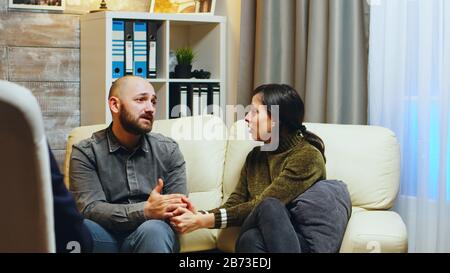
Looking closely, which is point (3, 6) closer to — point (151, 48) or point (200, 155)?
point (151, 48)

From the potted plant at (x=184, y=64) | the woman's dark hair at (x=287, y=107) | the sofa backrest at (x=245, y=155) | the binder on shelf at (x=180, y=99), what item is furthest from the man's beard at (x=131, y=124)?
the potted plant at (x=184, y=64)

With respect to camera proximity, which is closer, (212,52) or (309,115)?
(309,115)

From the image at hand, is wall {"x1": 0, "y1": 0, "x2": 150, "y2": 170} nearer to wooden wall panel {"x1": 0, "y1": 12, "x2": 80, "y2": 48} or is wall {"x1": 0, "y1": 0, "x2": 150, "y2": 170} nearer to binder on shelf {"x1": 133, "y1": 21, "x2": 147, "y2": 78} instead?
wooden wall panel {"x1": 0, "y1": 12, "x2": 80, "y2": 48}

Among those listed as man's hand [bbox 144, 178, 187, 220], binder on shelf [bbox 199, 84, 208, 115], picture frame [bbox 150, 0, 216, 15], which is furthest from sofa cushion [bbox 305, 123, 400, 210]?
picture frame [bbox 150, 0, 216, 15]

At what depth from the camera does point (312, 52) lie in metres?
3.36

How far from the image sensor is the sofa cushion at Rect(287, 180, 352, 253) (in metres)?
2.49

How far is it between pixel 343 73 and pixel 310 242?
1.04m

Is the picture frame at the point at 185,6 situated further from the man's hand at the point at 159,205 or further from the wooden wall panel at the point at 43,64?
the man's hand at the point at 159,205

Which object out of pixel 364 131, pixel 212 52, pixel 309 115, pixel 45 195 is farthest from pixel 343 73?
pixel 45 195

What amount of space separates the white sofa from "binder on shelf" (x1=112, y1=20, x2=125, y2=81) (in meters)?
0.66

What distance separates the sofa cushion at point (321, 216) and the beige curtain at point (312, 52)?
28.8 inches

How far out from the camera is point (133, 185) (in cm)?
267

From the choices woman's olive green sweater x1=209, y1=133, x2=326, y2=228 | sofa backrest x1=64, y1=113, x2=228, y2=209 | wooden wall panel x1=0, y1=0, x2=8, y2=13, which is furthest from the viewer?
wooden wall panel x1=0, y1=0, x2=8, y2=13
